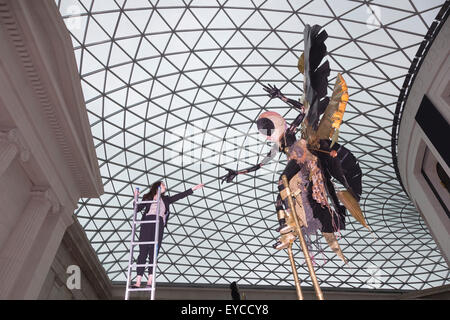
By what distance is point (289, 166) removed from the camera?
31.2 ft

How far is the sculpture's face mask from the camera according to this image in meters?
10.5

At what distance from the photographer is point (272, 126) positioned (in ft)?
35.2

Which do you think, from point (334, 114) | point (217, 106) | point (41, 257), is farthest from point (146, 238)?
point (217, 106)

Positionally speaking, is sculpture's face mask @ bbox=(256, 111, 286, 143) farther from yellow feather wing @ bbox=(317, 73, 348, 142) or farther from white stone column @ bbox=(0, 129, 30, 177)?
white stone column @ bbox=(0, 129, 30, 177)

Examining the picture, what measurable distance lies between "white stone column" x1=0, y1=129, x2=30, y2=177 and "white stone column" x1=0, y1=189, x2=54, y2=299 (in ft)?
7.74

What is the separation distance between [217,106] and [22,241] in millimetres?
18775

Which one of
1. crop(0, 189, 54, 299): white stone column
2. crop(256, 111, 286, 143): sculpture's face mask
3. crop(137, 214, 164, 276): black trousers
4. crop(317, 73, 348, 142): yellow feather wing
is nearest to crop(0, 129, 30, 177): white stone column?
crop(0, 189, 54, 299): white stone column

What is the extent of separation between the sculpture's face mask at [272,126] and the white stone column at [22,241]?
8461 mm

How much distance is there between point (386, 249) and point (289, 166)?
40.2 metres
